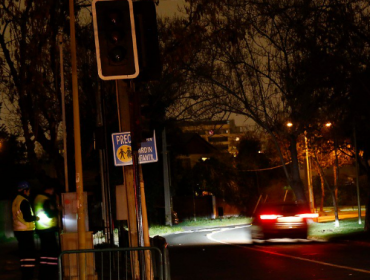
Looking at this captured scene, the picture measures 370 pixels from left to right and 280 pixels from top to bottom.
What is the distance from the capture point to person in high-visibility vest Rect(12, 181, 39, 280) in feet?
39.2

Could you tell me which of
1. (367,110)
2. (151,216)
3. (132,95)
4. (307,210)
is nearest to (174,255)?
(307,210)

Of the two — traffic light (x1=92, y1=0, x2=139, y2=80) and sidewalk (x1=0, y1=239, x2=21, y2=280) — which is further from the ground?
traffic light (x1=92, y1=0, x2=139, y2=80)

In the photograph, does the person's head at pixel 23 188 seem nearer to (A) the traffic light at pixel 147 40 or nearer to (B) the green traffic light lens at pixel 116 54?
(A) the traffic light at pixel 147 40

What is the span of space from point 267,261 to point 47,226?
605 cm

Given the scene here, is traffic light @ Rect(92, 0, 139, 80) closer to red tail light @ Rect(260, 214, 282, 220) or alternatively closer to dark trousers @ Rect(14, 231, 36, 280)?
dark trousers @ Rect(14, 231, 36, 280)

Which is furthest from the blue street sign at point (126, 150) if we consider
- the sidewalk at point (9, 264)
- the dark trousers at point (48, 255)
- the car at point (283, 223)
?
the car at point (283, 223)

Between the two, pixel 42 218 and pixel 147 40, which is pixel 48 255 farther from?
pixel 147 40

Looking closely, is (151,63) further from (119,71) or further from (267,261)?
(267,261)

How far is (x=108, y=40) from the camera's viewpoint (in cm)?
760

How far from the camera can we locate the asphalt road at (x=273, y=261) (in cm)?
1312

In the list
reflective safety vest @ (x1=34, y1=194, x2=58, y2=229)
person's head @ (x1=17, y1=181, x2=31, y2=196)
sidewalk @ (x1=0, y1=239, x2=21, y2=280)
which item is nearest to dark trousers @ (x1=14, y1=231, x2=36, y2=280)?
reflective safety vest @ (x1=34, y1=194, x2=58, y2=229)

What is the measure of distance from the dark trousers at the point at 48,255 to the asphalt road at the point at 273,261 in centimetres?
→ 276

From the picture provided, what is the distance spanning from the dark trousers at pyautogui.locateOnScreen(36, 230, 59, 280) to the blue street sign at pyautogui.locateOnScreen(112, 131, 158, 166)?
2.31 metres

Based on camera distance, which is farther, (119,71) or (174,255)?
(174,255)
